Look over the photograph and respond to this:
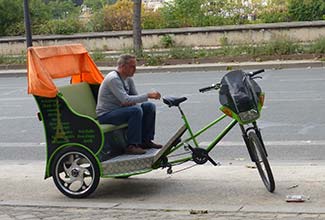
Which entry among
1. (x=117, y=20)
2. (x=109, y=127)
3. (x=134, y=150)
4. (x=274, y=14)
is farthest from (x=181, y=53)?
(x=134, y=150)

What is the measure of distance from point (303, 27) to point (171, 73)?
7839mm

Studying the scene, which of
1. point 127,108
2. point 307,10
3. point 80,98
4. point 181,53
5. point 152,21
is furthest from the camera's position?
point 152,21

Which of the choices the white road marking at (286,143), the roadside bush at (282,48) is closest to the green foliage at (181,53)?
the roadside bush at (282,48)

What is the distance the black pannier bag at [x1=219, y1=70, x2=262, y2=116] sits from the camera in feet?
23.5

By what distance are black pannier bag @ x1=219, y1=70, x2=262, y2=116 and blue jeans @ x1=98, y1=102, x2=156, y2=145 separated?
1050 mm

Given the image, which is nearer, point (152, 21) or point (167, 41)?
point (167, 41)

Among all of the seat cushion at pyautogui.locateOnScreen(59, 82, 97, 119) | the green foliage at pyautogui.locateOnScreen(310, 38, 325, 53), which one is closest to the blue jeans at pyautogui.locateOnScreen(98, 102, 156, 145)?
the seat cushion at pyautogui.locateOnScreen(59, 82, 97, 119)

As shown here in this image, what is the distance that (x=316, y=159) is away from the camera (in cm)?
951

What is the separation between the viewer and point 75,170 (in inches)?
301

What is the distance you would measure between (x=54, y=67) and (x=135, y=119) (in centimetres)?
107

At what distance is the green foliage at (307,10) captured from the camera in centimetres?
3344

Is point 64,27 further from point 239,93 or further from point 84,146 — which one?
point 239,93

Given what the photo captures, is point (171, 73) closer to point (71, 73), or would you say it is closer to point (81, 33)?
point (81, 33)

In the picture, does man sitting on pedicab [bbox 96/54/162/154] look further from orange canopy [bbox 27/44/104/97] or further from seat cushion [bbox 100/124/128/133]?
orange canopy [bbox 27/44/104/97]
